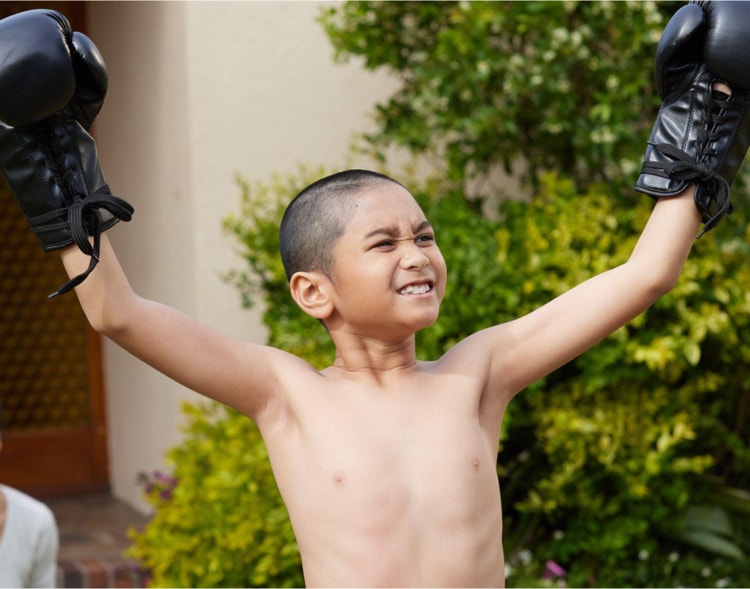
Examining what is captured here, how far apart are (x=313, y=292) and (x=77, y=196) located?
45cm

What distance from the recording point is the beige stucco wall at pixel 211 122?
486 cm

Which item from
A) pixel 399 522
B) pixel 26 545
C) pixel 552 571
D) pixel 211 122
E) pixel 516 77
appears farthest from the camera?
pixel 211 122

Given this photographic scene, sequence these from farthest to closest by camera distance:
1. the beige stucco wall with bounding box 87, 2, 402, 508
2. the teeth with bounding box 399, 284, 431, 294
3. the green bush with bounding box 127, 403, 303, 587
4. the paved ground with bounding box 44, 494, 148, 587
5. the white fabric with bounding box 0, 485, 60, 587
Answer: the beige stucco wall with bounding box 87, 2, 402, 508 < the paved ground with bounding box 44, 494, 148, 587 < the green bush with bounding box 127, 403, 303, 587 < the white fabric with bounding box 0, 485, 60, 587 < the teeth with bounding box 399, 284, 431, 294

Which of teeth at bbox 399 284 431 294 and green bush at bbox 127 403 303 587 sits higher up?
teeth at bbox 399 284 431 294

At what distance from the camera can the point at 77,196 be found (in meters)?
1.95

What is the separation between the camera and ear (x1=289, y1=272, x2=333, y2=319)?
80.4 inches

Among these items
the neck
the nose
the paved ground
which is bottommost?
the paved ground

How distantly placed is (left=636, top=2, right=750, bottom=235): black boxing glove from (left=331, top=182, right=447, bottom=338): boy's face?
437mm

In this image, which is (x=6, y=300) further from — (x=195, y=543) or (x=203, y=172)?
(x=195, y=543)

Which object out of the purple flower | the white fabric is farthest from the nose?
the purple flower

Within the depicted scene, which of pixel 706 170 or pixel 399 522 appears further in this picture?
pixel 706 170

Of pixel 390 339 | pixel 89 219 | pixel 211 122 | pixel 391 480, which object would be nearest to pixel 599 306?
pixel 390 339

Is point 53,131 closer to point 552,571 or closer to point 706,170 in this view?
point 706,170

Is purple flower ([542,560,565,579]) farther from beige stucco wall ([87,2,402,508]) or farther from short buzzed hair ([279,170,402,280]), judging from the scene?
short buzzed hair ([279,170,402,280])
